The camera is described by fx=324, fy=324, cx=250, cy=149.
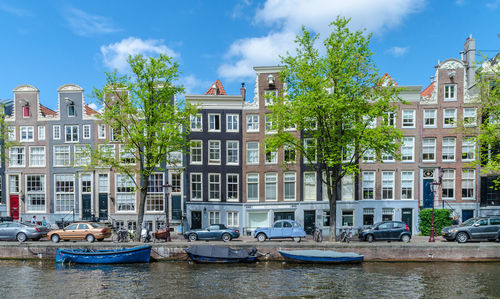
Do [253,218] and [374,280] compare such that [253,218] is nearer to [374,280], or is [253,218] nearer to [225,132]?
[225,132]

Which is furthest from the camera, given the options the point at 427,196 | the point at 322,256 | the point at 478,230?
the point at 427,196

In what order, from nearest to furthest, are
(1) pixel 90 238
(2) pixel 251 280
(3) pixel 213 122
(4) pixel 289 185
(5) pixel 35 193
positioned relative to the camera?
(2) pixel 251 280
(1) pixel 90 238
(4) pixel 289 185
(3) pixel 213 122
(5) pixel 35 193

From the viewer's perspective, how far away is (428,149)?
32.8 m

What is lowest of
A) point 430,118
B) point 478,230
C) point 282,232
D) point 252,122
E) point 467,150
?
point 282,232

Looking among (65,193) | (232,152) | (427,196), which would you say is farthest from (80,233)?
(427,196)

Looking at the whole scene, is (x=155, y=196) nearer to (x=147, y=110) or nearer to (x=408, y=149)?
(x=147, y=110)

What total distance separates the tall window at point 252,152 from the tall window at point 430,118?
17.4 m

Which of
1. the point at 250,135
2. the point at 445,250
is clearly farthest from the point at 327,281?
the point at 250,135

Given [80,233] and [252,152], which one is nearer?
[80,233]

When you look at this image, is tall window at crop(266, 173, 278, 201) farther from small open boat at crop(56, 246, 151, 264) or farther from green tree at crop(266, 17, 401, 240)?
small open boat at crop(56, 246, 151, 264)

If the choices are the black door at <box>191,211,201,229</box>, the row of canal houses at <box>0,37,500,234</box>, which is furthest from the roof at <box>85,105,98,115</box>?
the black door at <box>191,211,201,229</box>

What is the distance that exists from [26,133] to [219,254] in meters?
28.2

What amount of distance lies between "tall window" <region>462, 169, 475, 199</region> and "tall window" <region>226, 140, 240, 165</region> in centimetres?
2300

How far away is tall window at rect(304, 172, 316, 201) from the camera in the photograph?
33656mm
